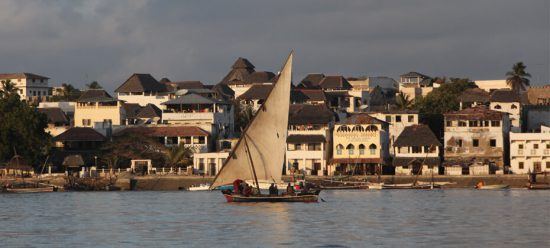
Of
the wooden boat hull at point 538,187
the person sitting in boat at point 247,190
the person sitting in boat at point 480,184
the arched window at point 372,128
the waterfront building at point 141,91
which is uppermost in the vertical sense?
the waterfront building at point 141,91

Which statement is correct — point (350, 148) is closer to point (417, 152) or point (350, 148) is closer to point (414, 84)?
point (417, 152)

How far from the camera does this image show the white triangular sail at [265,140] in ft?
264

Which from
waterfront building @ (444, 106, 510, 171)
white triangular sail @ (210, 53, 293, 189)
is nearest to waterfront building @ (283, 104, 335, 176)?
waterfront building @ (444, 106, 510, 171)

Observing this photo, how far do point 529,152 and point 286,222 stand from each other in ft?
183

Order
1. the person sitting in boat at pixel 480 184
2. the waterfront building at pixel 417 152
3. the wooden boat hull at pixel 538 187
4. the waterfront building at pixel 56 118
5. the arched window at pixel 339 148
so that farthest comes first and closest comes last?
1. the waterfront building at pixel 56 118
2. the arched window at pixel 339 148
3. the waterfront building at pixel 417 152
4. the person sitting in boat at pixel 480 184
5. the wooden boat hull at pixel 538 187

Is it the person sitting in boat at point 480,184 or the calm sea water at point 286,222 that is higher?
the person sitting in boat at point 480,184

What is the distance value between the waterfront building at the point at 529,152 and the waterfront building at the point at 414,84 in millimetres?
47808

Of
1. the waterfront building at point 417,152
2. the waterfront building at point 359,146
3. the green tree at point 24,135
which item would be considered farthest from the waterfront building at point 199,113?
the waterfront building at point 417,152

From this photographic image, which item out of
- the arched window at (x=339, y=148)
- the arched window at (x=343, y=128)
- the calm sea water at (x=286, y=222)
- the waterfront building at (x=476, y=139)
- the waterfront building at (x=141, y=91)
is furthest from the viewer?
the waterfront building at (x=141, y=91)

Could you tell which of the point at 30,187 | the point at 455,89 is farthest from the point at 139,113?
the point at 455,89

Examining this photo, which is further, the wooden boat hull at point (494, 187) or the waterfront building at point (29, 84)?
the waterfront building at point (29, 84)

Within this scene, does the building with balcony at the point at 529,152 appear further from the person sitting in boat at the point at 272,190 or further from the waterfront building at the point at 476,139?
the person sitting in boat at the point at 272,190

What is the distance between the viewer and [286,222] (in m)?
65.8

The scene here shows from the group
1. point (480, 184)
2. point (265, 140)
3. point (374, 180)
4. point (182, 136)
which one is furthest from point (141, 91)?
point (265, 140)
